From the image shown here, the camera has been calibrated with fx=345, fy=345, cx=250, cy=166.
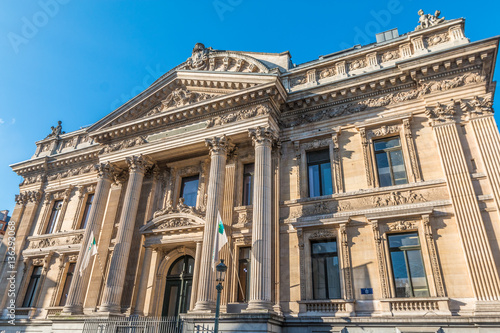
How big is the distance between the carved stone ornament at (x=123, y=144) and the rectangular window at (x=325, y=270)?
11.4 meters

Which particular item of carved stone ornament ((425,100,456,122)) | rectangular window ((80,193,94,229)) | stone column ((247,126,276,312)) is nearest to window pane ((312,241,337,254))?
stone column ((247,126,276,312))

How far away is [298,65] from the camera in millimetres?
18984

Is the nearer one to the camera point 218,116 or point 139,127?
point 218,116

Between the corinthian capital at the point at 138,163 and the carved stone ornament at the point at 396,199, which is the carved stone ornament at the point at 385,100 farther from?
the corinthian capital at the point at 138,163

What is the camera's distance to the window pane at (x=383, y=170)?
14.7 meters

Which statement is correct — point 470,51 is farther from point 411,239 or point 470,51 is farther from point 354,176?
point 411,239

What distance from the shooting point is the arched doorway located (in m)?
16.7

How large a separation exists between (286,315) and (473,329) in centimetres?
627

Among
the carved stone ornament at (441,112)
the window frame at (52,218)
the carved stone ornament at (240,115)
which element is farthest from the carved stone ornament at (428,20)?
the window frame at (52,218)

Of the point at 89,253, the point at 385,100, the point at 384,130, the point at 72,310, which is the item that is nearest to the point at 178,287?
the point at 89,253

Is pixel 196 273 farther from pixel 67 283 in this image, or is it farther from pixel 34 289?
pixel 34 289

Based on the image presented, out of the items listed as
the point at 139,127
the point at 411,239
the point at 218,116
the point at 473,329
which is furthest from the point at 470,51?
the point at 139,127

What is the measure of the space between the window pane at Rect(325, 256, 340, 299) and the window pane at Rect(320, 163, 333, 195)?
307 centimetres

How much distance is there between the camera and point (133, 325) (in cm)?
1455
